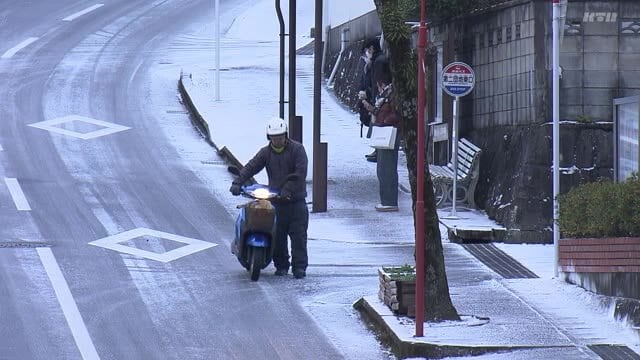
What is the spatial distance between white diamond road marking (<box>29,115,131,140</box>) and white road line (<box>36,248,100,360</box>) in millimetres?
7778

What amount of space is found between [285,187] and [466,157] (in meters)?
4.82

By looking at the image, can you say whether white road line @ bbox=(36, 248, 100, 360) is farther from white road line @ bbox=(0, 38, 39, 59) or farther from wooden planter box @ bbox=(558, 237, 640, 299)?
white road line @ bbox=(0, 38, 39, 59)

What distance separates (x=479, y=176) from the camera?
19.0 meters

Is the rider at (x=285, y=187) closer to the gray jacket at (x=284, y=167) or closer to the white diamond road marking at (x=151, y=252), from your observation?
the gray jacket at (x=284, y=167)

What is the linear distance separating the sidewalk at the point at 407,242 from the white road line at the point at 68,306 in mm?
2534

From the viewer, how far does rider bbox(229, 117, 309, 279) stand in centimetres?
1495

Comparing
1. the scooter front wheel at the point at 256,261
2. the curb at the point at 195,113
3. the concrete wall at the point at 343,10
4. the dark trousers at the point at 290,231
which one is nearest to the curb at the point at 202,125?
the curb at the point at 195,113

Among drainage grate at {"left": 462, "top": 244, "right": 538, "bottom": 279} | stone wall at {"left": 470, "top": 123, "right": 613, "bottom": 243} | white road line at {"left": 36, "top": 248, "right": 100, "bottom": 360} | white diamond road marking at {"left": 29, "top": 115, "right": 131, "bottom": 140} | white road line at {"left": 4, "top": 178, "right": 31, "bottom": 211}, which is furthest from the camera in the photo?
white diamond road marking at {"left": 29, "top": 115, "right": 131, "bottom": 140}

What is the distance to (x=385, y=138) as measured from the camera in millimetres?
18625

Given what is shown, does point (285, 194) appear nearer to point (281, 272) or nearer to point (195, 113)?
point (281, 272)

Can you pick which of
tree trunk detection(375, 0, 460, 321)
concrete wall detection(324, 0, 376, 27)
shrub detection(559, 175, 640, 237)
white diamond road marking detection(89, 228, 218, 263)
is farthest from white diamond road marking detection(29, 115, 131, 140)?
tree trunk detection(375, 0, 460, 321)

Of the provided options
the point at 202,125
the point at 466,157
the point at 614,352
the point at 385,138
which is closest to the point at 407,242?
the point at 385,138

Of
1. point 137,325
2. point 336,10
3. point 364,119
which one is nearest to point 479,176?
point 364,119

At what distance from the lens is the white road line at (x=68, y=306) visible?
11.6 m
